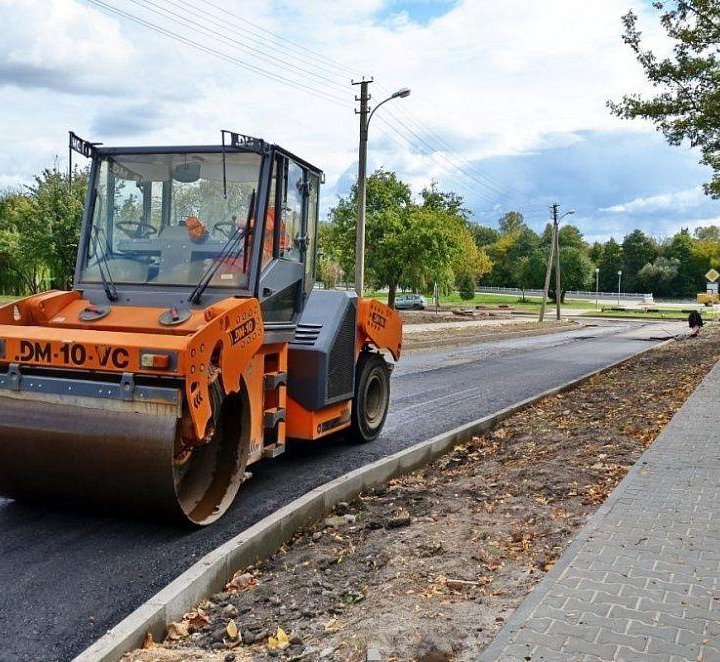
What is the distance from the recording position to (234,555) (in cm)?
496

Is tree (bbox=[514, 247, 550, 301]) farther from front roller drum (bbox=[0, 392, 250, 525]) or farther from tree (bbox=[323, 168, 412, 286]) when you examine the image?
front roller drum (bbox=[0, 392, 250, 525])

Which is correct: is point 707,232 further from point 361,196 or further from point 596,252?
point 361,196

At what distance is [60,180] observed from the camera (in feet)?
92.8

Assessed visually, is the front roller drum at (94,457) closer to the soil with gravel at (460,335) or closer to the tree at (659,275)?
the soil with gravel at (460,335)

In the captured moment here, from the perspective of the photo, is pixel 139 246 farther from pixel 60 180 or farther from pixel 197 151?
pixel 60 180

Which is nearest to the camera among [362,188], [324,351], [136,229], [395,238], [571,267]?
[136,229]

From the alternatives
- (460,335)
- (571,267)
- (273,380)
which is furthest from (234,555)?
(571,267)

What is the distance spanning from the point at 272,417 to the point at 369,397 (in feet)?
8.75

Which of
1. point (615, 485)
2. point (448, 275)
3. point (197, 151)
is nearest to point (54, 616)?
point (197, 151)

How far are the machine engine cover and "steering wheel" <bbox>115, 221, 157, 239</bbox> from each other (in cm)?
157

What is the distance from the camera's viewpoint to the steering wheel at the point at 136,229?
250 inches

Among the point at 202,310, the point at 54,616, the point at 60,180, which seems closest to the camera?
the point at 54,616

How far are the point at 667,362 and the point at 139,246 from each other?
51.0ft

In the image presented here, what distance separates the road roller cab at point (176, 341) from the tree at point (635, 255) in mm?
105790
